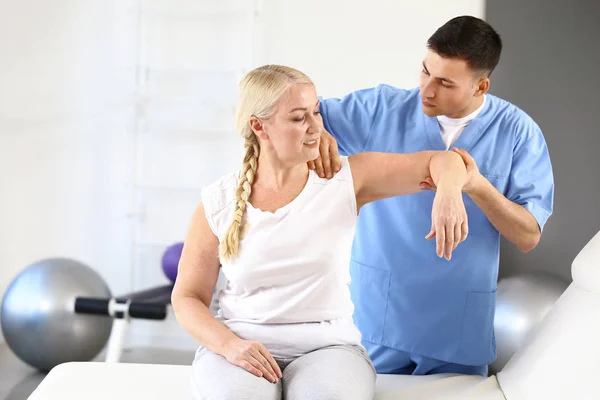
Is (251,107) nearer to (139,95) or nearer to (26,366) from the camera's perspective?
(26,366)

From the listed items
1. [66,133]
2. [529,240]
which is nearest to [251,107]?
[529,240]

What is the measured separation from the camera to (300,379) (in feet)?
5.30

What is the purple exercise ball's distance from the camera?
4.19m

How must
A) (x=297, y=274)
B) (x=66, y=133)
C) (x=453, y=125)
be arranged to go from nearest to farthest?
(x=297, y=274)
(x=453, y=125)
(x=66, y=133)

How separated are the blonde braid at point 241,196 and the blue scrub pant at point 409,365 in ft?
2.01

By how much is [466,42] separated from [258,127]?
586 millimetres

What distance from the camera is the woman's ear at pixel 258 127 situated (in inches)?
71.7

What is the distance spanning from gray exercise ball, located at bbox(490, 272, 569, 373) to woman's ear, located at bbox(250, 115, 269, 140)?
2.13 metres

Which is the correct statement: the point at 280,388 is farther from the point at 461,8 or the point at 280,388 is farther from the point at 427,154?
the point at 461,8

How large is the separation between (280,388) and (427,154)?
63 centimetres

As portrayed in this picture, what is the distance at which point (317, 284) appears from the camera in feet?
5.69

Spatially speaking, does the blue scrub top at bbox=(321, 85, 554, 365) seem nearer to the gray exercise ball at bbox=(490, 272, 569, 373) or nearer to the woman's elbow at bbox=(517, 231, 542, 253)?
the woman's elbow at bbox=(517, 231, 542, 253)

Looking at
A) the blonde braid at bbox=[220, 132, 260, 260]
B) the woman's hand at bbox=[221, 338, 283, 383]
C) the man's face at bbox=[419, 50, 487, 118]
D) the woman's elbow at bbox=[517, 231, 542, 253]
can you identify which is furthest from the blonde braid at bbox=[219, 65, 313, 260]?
the woman's elbow at bbox=[517, 231, 542, 253]

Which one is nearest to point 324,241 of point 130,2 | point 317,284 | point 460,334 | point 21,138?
point 317,284
